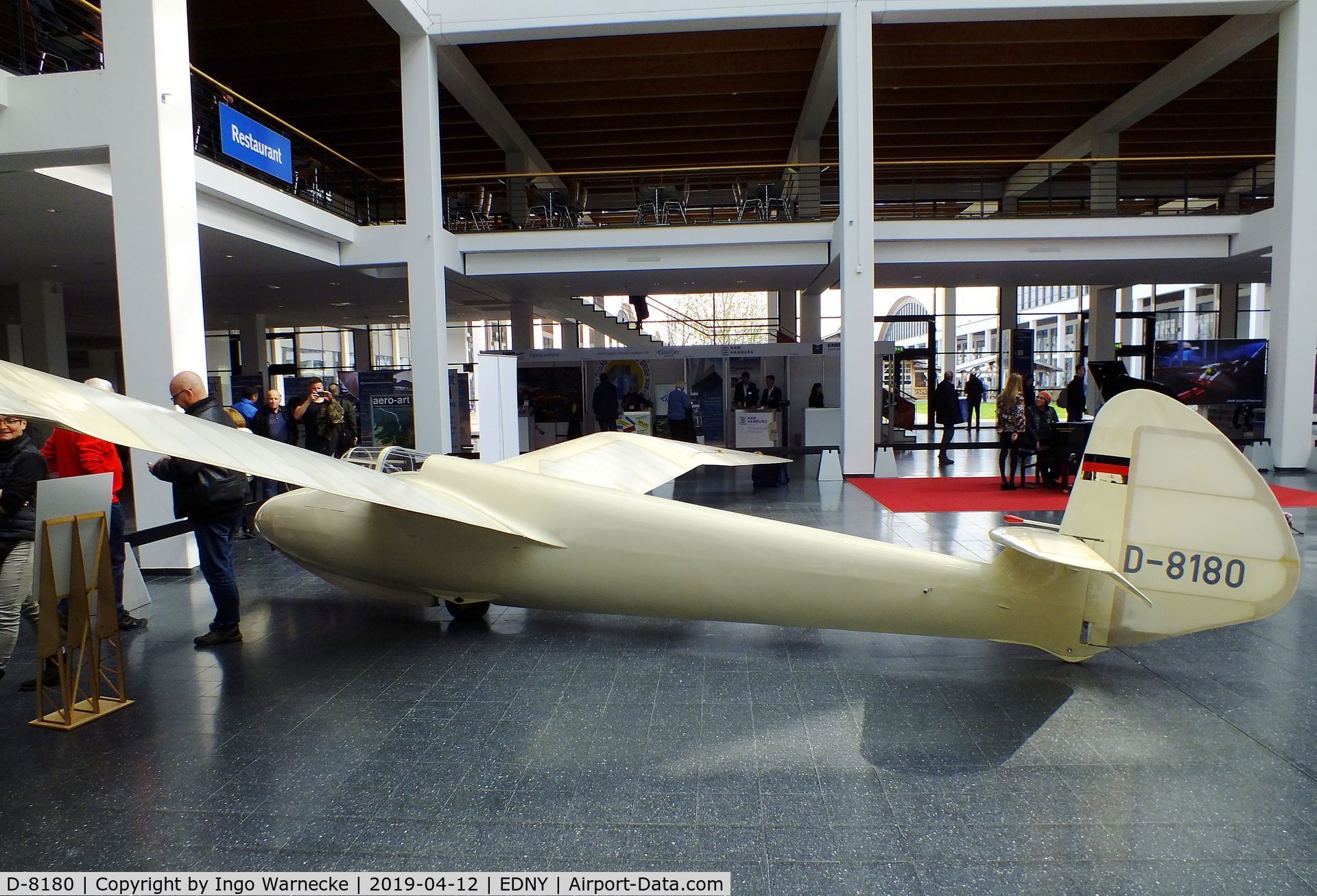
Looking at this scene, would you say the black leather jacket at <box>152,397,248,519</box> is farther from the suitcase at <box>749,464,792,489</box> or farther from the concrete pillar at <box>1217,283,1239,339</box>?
the concrete pillar at <box>1217,283,1239,339</box>

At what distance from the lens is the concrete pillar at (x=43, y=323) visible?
14367 millimetres

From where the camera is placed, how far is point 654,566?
4.31m

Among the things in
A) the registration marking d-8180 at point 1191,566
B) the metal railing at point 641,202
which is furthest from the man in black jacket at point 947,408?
the registration marking d-8180 at point 1191,566

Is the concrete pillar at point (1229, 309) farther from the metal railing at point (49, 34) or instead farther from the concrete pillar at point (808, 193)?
the metal railing at point (49, 34)

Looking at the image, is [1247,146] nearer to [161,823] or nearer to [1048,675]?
[1048,675]

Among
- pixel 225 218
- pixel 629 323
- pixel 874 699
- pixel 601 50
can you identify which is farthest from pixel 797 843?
pixel 629 323

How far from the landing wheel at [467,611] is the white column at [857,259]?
8.62 metres

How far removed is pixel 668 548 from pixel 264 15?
503 inches

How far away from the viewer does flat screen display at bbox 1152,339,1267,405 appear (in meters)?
14.4

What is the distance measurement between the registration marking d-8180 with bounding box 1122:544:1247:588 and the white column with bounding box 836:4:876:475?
9.06m

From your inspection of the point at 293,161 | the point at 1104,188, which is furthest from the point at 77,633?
the point at 1104,188

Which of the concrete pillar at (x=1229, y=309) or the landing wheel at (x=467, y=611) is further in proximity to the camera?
the concrete pillar at (x=1229, y=309)

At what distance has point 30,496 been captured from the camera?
4.09 meters

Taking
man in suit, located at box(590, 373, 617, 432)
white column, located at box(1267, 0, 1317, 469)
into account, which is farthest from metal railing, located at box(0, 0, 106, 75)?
white column, located at box(1267, 0, 1317, 469)
